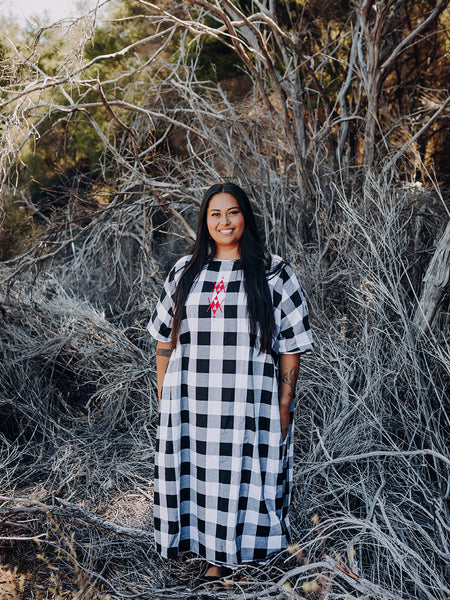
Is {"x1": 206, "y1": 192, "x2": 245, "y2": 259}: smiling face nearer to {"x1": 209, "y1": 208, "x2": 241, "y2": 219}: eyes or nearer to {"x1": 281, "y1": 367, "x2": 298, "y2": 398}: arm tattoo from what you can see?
{"x1": 209, "y1": 208, "x2": 241, "y2": 219}: eyes

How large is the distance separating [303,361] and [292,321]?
1.34 metres

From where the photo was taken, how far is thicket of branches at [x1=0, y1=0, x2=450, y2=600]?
2.05 meters

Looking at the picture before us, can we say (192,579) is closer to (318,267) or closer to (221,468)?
(221,468)

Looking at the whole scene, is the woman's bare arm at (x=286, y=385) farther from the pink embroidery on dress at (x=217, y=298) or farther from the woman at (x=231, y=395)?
the pink embroidery on dress at (x=217, y=298)

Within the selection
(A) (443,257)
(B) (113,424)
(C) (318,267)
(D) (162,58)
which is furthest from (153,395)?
(D) (162,58)

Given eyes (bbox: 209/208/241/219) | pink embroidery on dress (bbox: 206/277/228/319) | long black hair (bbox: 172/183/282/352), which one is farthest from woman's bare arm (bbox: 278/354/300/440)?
eyes (bbox: 209/208/241/219)

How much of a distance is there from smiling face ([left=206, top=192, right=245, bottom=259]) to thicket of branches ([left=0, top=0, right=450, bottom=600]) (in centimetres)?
98

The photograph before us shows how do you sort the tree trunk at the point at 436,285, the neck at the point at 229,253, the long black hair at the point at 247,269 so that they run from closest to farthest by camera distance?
the long black hair at the point at 247,269
the neck at the point at 229,253
the tree trunk at the point at 436,285

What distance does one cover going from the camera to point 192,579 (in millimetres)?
2047

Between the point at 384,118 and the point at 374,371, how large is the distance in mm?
2750

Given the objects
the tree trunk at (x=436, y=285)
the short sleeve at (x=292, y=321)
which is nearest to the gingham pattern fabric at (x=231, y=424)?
the short sleeve at (x=292, y=321)

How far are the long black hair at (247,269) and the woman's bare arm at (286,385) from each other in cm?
13

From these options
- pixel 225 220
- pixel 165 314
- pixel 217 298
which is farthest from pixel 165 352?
pixel 225 220

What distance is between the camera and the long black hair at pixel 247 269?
1.83 metres
